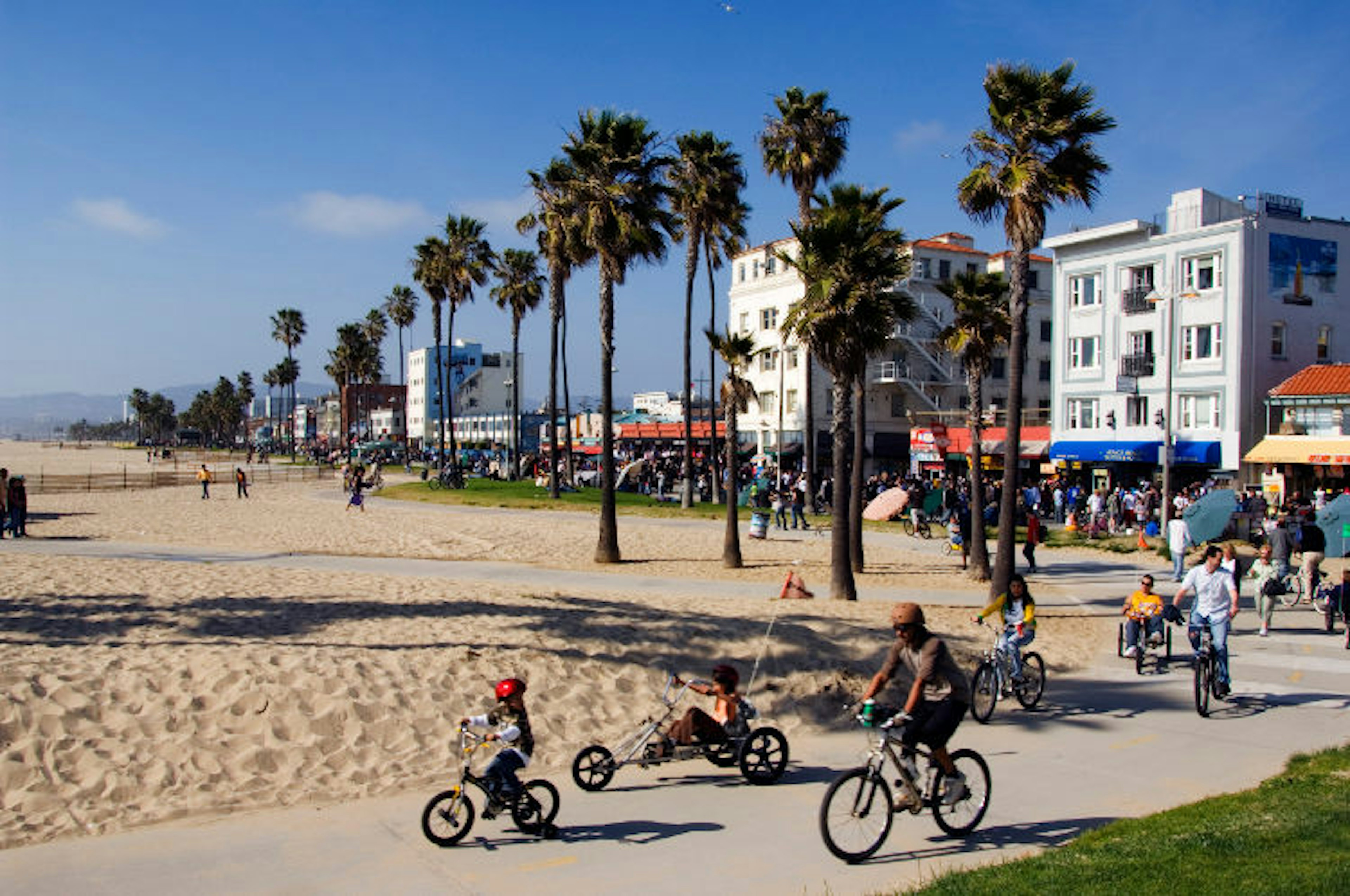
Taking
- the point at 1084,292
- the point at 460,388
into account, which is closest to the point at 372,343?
the point at 460,388

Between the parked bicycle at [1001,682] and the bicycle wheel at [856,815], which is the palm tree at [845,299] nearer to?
the parked bicycle at [1001,682]

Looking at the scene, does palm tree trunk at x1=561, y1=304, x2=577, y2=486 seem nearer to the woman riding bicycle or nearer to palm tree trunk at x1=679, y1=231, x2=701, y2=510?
palm tree trunk at x1=679, y1=231, x2=701, y2=510

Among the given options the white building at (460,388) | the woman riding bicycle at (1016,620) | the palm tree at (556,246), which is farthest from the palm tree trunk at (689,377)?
the white building at (460,388)

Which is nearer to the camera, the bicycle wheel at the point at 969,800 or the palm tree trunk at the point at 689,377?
the bicycle wheel at the point at 969,800

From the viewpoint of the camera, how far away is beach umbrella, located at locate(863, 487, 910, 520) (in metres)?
32.7

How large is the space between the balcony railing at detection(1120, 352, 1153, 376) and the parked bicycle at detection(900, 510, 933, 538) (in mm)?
14577

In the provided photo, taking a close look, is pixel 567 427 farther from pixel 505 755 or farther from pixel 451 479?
pixel 505 755

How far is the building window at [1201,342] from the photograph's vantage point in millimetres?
38656

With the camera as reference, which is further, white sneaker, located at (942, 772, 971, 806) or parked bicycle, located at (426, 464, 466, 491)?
parked bicycle, located at (426, 464, 466, 491)

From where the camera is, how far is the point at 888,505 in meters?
33.2

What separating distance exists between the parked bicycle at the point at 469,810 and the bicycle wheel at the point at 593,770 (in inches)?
40.3

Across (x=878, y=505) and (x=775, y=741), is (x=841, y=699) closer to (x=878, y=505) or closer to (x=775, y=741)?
(x=775, y=741)

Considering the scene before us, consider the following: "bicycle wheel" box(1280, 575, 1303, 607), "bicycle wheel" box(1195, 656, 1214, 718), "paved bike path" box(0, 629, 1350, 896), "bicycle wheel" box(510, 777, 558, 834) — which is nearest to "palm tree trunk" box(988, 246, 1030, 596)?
"bicycle wheel" box(1280, 575, 1303, 607)

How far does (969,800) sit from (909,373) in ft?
181
